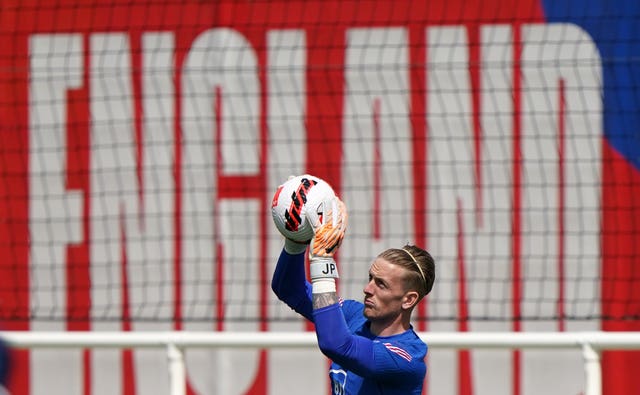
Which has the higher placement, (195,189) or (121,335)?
(195,189)

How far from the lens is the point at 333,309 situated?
3611mm

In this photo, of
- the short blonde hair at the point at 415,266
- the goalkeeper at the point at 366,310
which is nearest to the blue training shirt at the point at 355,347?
the goalkeeper at the point at 366,310

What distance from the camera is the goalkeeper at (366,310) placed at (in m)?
3.61

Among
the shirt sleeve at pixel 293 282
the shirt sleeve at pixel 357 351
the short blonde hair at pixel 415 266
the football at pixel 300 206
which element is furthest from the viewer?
the shirt sleeve at pixel 293 282

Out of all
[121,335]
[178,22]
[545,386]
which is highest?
[178,22]

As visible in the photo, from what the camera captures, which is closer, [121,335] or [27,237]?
[121,335]

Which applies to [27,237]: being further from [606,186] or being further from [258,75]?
[606,186]

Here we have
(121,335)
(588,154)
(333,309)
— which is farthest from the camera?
(588,154)

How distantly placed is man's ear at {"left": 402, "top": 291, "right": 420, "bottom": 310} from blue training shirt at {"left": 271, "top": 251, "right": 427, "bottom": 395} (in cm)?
10

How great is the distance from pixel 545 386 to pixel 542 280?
1.78 ft

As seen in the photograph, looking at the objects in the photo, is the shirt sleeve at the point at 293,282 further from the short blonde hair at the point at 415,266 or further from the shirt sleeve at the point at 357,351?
the shirt sleeve at the point at 357,351

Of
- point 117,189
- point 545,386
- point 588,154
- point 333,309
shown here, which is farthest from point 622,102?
point 333,309

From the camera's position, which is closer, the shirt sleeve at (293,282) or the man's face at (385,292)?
the man's face at (385,292)

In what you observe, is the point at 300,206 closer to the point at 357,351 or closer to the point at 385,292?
the point at 385,292
